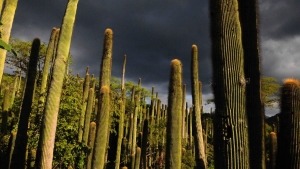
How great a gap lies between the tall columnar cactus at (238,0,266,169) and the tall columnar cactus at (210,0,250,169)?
22.4 inches

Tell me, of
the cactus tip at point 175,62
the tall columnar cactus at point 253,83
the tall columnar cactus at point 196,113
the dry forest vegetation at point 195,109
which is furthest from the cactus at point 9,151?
the tall columnar cactus at point 253,83

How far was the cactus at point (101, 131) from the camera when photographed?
7.93m

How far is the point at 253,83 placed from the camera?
4180 millimetres

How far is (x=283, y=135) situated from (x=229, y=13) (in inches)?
56.9

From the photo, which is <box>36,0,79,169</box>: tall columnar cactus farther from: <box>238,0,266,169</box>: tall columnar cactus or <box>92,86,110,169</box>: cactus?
<box>238,0,266,169</box>: tall columnar cactus

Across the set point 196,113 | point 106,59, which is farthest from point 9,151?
point 196,113

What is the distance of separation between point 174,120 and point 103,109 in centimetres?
226

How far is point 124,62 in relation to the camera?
28328 mm

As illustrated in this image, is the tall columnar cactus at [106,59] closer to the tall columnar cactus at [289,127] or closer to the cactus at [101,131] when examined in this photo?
the cactus at [101,131]

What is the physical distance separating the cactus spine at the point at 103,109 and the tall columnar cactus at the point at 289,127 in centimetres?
484

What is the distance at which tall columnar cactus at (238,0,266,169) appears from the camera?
3949mm

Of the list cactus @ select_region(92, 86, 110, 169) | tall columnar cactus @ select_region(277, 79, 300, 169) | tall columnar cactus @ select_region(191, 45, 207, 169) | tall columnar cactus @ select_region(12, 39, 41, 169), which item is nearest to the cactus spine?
cactus @ select_region(92, 86, 110, 169)

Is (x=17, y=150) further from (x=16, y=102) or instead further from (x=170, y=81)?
(x=16, y=102)

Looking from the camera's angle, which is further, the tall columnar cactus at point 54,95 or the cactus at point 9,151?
the cactus at point 9,151
